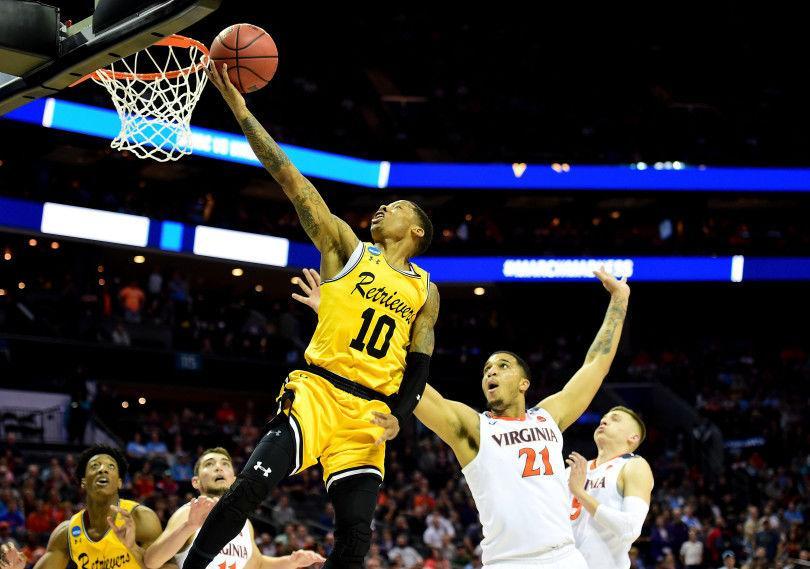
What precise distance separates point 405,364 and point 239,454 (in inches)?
596

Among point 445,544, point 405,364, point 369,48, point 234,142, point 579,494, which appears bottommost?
point 445,544

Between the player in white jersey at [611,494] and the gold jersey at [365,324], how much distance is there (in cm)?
133

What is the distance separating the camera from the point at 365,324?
17.8 feet

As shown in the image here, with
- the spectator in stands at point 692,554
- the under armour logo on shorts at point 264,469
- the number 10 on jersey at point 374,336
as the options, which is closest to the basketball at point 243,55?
the number 10 on jersey at point 374,336

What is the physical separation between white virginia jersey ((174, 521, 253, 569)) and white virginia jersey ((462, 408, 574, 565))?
1.54 m

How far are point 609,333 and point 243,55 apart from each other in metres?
2.82

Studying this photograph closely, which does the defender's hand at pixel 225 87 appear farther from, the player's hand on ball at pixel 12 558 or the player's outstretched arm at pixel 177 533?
the player's hand on ball at pixel 12 558

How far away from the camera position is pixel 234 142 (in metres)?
24.4

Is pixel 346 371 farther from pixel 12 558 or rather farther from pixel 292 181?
pixel 12 558

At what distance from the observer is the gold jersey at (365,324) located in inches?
212

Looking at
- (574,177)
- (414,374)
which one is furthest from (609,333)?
(574,177)

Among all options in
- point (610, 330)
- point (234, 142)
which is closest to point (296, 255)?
point (234, 142)

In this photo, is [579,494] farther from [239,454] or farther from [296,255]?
[296,255]

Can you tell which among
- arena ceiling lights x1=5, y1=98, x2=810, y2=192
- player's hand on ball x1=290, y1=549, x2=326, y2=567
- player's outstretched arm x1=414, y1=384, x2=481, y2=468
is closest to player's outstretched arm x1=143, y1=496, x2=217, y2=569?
player's hand on ball x1=290, y1=549, x2=326, y2=567
